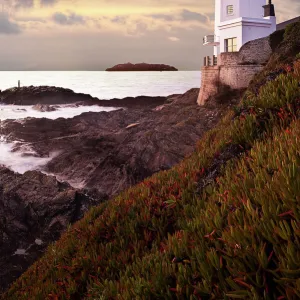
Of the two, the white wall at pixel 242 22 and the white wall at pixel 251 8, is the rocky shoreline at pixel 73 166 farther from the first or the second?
the white wall at pixel 251 8

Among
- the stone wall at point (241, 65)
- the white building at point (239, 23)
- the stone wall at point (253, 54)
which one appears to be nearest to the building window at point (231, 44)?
the white building at point (239, 23)

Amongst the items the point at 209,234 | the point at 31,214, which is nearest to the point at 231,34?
the point at 31,214

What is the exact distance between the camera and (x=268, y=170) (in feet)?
10.6

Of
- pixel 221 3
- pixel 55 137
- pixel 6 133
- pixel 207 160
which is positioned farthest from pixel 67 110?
pixel 207 160

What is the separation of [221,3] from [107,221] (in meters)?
40.1

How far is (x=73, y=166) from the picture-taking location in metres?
26.0

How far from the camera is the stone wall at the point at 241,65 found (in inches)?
1320

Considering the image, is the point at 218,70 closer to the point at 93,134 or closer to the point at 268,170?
the point at 93,134

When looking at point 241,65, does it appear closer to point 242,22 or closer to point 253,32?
point 242,22

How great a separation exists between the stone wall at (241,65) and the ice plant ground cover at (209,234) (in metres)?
29.3

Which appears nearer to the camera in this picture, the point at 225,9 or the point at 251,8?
the point at 251,8

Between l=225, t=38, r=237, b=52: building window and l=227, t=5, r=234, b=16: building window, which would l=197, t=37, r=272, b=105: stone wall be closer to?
l=225, t=38, r=237, b=52: building window

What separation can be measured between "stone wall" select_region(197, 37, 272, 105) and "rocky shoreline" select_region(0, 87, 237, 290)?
3.33m

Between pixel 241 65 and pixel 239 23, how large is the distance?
18.0 ft
